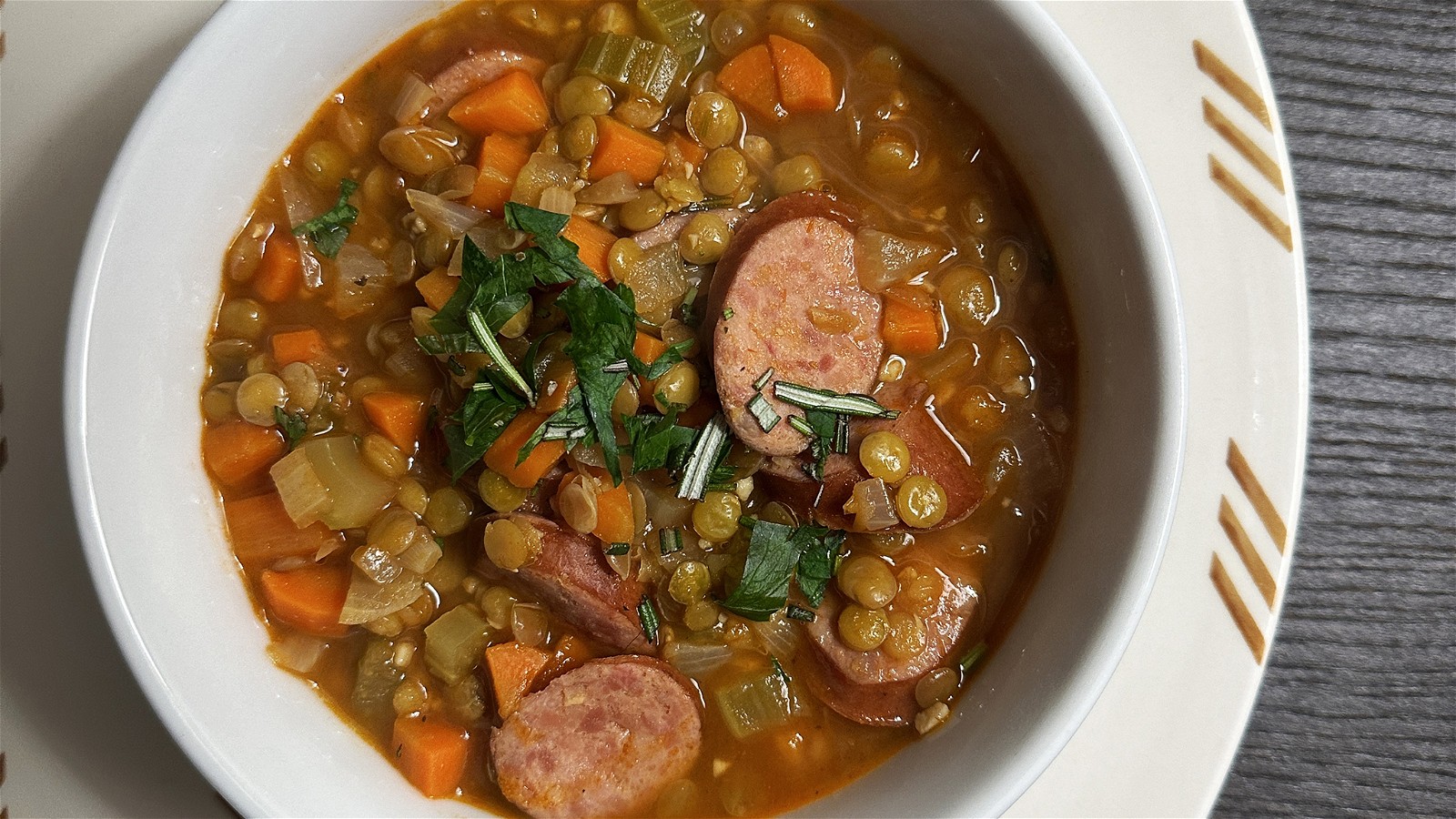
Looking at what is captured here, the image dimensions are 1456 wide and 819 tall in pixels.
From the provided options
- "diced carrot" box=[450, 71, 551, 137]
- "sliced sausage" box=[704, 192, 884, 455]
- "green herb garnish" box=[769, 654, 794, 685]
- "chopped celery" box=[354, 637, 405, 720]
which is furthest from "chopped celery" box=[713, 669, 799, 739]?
"diced carrot" box=[450, 71, 551, 137]

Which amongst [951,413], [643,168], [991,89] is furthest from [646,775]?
[991,89]

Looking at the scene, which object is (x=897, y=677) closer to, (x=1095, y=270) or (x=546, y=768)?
(x=546, y=768)

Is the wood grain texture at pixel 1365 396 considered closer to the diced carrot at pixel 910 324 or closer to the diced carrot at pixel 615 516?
the diced carrot at pixel 910 324

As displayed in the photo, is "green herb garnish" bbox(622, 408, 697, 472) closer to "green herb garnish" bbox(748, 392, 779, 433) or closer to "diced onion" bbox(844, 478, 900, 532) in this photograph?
"green herb garnish" bbox(748, 392, 779, 433)

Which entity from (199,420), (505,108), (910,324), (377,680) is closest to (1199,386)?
(910,324)

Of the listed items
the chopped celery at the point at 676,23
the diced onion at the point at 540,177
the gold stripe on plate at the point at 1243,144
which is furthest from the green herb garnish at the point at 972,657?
the chopped celery at the point at 676,23
